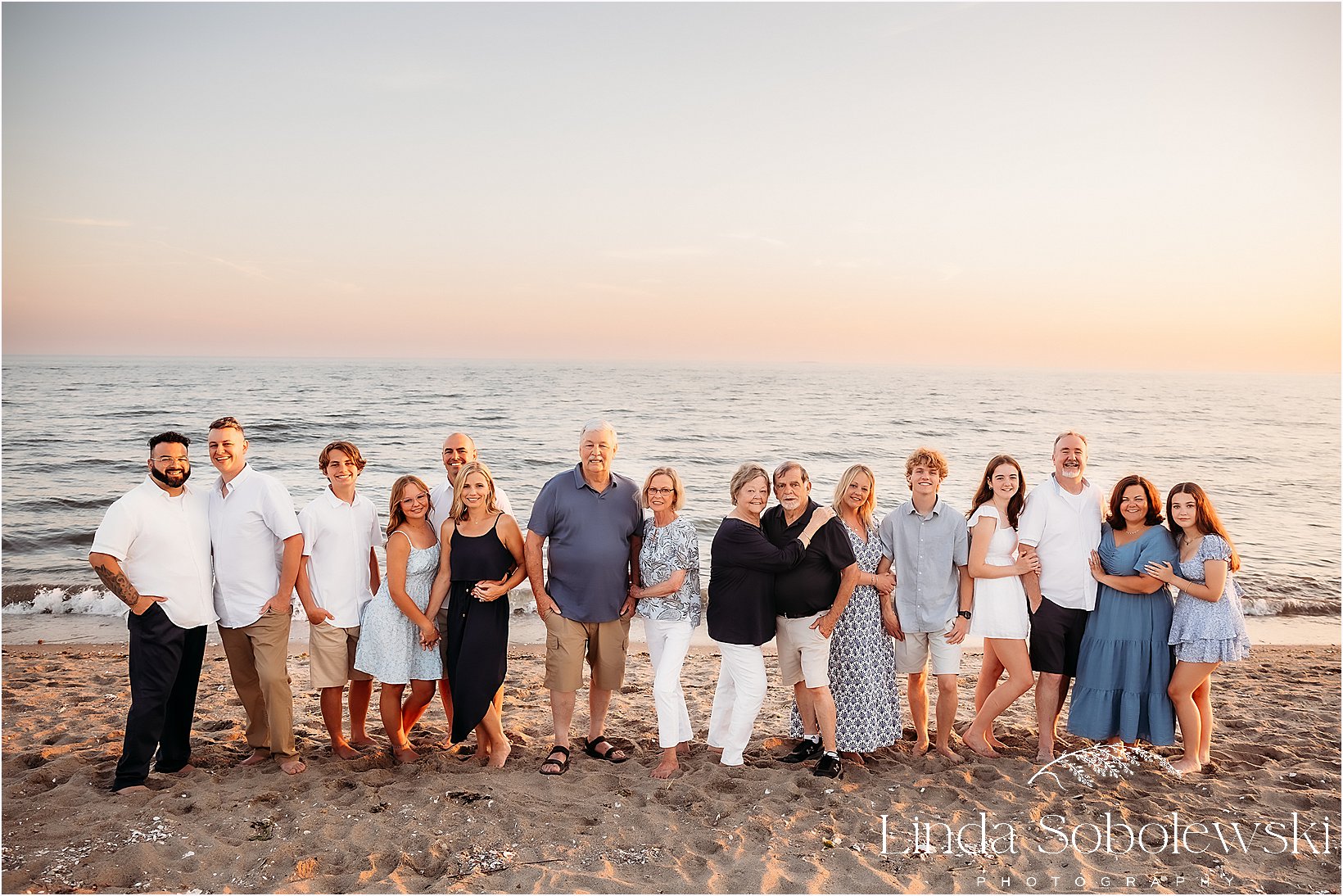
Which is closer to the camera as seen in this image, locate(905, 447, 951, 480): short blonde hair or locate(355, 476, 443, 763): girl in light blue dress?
locate(355, 476, 443, 763): girl in light blue dress

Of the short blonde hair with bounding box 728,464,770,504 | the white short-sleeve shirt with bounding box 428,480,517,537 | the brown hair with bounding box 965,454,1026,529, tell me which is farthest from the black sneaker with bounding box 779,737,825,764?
the white short-sleeve shirt with bounding box 428,480,517,537

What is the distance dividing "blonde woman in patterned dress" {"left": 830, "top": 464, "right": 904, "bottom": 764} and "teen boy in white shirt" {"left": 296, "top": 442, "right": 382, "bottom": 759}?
298cm

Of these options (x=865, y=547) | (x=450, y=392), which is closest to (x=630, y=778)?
(x=865, y=547)

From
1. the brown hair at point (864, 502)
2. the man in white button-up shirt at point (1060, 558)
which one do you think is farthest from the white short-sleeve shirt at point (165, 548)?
the man in white button-up shirt at point (1060, 558)

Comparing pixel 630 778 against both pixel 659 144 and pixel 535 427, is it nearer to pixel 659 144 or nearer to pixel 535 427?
pixel 659 144

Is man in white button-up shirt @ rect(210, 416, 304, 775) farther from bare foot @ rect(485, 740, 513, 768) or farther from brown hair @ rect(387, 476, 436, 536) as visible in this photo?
bare foot @ rect(485, 740, 513, 768)

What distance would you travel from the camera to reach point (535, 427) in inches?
1109

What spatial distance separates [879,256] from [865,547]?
2428 centimetres

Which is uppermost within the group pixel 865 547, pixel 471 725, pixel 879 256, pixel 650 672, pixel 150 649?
pixel 879 256

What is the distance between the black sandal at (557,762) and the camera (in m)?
4.88

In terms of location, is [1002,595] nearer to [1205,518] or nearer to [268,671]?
[1205,518]

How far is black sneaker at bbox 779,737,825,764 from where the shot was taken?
5137mm

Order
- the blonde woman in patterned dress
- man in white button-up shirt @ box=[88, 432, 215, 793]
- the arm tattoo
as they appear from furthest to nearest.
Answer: the blonde woman in patterned dress
man in white button-up shirt @ box=[88, 432, 215, 793]
the arm tattoo

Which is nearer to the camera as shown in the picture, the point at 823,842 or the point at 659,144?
the point at 823,842
